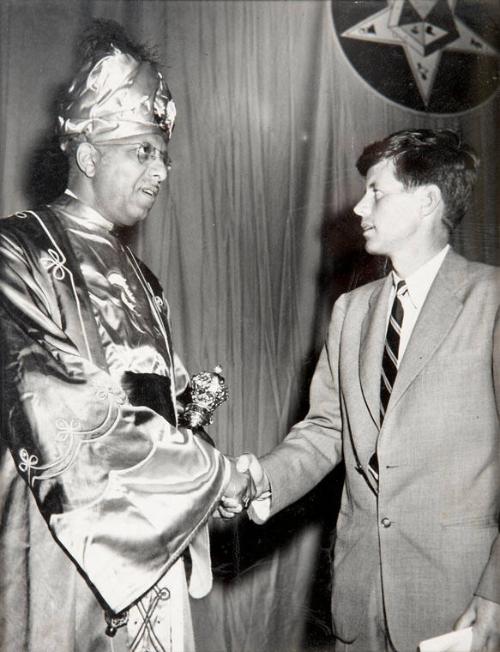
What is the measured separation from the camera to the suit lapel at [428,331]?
127cm

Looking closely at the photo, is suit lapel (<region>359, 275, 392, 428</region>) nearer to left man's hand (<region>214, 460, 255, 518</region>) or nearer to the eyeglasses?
left man's hand (<region>214, 460, 255, 518</region>)

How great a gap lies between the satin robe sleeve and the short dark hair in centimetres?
75

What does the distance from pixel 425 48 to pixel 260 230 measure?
0.63 metres

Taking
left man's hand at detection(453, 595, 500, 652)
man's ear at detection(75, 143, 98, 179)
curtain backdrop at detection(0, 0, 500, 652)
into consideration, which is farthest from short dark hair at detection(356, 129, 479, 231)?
left man's hand at detection(453, 595, 500, 652)

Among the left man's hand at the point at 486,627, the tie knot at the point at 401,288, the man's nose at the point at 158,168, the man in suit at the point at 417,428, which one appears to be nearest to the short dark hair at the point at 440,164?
the man in suit at the point at 417,428

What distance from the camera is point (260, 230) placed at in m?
1.90

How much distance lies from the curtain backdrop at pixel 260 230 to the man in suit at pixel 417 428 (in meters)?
0.32

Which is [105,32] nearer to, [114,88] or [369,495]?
[114,88]

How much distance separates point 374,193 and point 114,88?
578mm

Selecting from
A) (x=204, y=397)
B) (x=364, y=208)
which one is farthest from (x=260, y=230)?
(x=204, y=397)

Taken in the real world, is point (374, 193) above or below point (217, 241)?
above

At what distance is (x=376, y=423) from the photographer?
1.33 m

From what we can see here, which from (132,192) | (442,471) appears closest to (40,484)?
(132,192)

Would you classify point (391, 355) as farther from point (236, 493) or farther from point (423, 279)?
point (236, 493)
